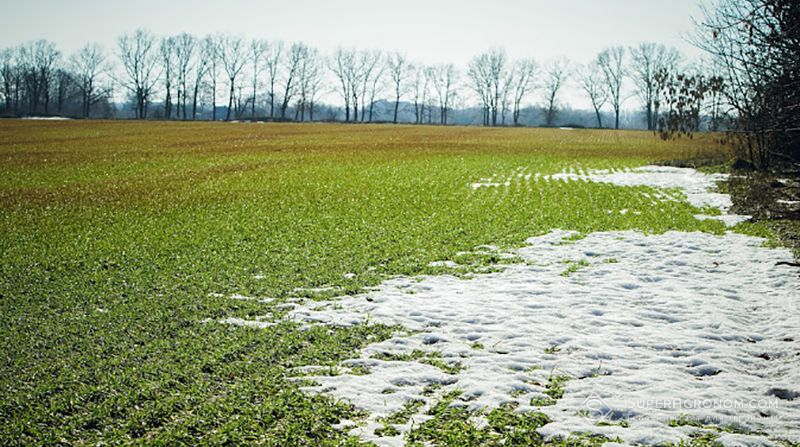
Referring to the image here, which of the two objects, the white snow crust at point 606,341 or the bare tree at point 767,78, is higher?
the bare tree at point 767,78

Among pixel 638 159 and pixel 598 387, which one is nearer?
pixel 598 387

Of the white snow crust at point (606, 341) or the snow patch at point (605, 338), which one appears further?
the snow patch at point (605, 338)

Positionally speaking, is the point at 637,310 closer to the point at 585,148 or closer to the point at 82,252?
the point at 82,252

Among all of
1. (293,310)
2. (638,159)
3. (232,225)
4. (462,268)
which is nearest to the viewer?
(293,310)

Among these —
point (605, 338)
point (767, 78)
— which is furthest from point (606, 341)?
point (767, 78)

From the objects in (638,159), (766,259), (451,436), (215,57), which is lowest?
(451,436)

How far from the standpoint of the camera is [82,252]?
1239cm

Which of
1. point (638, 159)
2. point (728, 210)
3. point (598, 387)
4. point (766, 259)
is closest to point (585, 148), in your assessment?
point (638, 159)

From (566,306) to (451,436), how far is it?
179 inches

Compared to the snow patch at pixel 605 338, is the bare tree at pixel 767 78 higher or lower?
higher

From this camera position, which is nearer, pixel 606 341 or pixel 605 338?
pixel 606 341

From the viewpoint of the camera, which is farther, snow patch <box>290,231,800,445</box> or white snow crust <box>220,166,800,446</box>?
snow patch <box>290,231,800,445</box>

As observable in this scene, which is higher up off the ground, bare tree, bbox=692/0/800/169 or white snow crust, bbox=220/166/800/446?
bare tree, bbox=692/0/800/169

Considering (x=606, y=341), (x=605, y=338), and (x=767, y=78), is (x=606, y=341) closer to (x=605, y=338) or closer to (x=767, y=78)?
(x=605, y=338)
